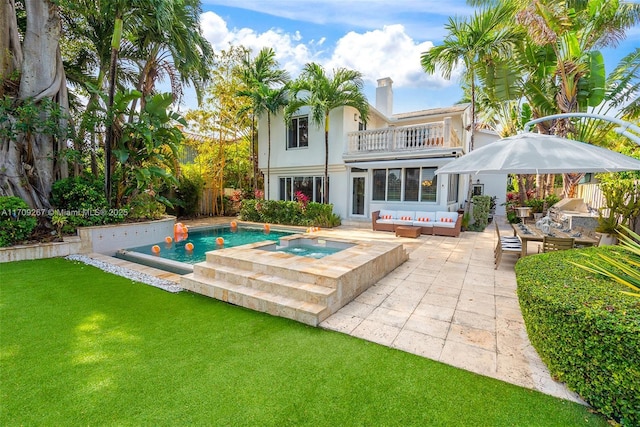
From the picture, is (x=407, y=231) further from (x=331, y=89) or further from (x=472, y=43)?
(x=472, y=43)

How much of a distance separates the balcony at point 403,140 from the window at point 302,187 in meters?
3.14

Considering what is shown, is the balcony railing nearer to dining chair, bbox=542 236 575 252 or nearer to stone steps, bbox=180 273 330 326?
dining chair, bbox=542 236 575 252

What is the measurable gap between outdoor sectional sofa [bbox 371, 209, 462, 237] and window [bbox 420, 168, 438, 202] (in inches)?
63.3

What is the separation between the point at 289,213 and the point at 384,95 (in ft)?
36.9

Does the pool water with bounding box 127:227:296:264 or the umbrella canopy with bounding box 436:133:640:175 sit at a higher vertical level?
the umbrella canopy with bounding box 436:133:640:175

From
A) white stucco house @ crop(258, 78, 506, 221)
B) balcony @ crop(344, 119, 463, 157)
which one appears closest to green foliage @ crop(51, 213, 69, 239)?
white stucco house @ crop(258, 78, 506, 221)

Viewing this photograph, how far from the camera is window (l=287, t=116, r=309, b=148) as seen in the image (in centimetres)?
1961

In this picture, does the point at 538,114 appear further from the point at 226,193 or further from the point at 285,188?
the point at 226,193

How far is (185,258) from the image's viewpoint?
35.4 feet

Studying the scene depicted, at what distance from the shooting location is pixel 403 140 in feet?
53.8

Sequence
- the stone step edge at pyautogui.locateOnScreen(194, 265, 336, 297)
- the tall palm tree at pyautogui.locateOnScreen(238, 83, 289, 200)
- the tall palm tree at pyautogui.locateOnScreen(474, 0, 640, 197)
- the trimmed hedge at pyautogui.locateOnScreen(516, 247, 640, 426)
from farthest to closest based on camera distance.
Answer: the tall palm tree at pyautogui.locateOnScreen(238, 83, 289, 200) < the tall palm tree at pyautogui.locateOnScreen(474, 0, 640, 197) < the stone step edge at pyautogui.locateOnScreen(194, 265, 336, 297) < the trimmed hedge at pyautogui.locateOnScreen(516, 247, 640, 426)

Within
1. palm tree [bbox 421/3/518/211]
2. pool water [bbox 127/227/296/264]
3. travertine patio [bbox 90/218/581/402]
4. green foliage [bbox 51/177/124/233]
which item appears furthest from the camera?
palm tree [bbox 421/3/518/211]

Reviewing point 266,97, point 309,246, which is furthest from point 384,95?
point 309,246

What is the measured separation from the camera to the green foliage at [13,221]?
870cm
